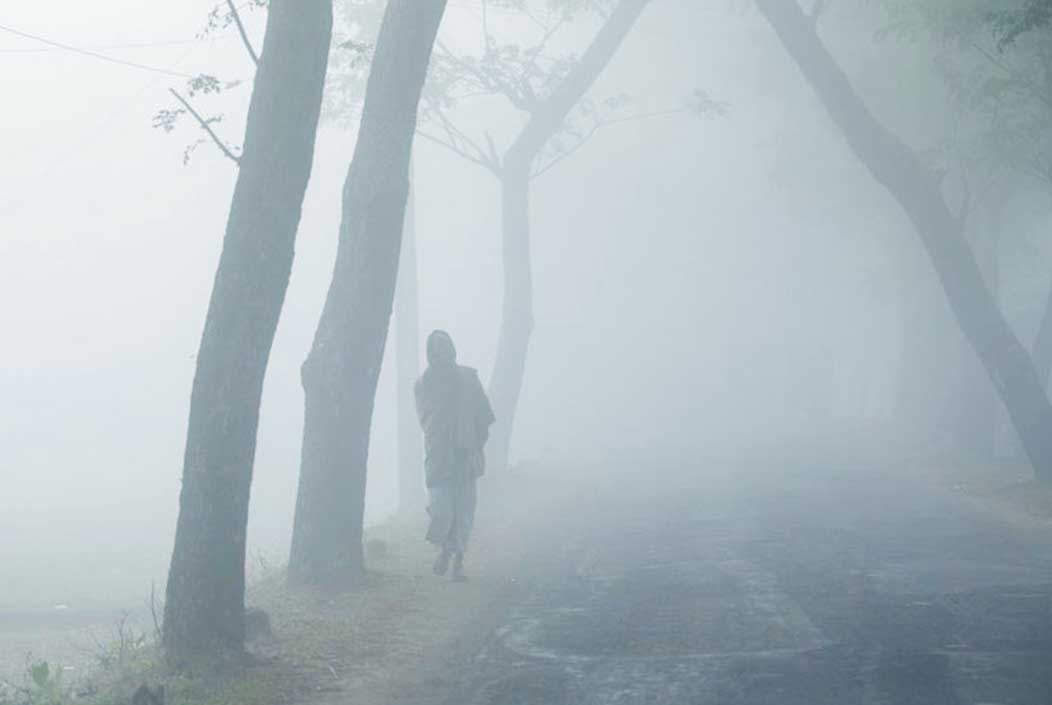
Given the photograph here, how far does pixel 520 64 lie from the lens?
31359mm

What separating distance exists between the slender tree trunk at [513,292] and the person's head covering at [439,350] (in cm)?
1518

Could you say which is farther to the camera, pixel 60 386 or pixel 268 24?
pixel 60 386

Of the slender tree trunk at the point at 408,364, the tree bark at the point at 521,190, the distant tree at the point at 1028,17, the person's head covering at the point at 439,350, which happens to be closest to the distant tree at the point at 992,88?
the distant tree at the point at 1028,17

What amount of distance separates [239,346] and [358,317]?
4522 millimetres

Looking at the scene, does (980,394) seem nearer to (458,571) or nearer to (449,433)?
(458,571)

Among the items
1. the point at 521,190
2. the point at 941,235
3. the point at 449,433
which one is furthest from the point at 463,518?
the point at 521,190

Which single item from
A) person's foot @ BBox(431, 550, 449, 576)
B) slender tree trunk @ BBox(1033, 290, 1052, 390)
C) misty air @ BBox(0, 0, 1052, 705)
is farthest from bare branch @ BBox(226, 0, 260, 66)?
slender tree trunk @ BBox(1033, 290, 1052, 390)

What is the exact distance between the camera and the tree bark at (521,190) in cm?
3089

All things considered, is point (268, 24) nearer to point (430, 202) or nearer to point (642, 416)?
point (642, 416)

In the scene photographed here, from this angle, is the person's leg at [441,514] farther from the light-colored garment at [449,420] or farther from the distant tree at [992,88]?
the distant tree at [992,88]

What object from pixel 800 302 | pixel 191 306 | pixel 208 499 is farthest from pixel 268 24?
pixel 191 306

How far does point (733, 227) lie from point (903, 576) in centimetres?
6704

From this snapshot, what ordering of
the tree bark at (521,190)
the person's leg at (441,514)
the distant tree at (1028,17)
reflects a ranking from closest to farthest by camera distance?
the person's leg at (441,514) < the distant tree at (1028,17) < the tree bark at (521,190)

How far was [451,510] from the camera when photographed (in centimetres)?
1573
